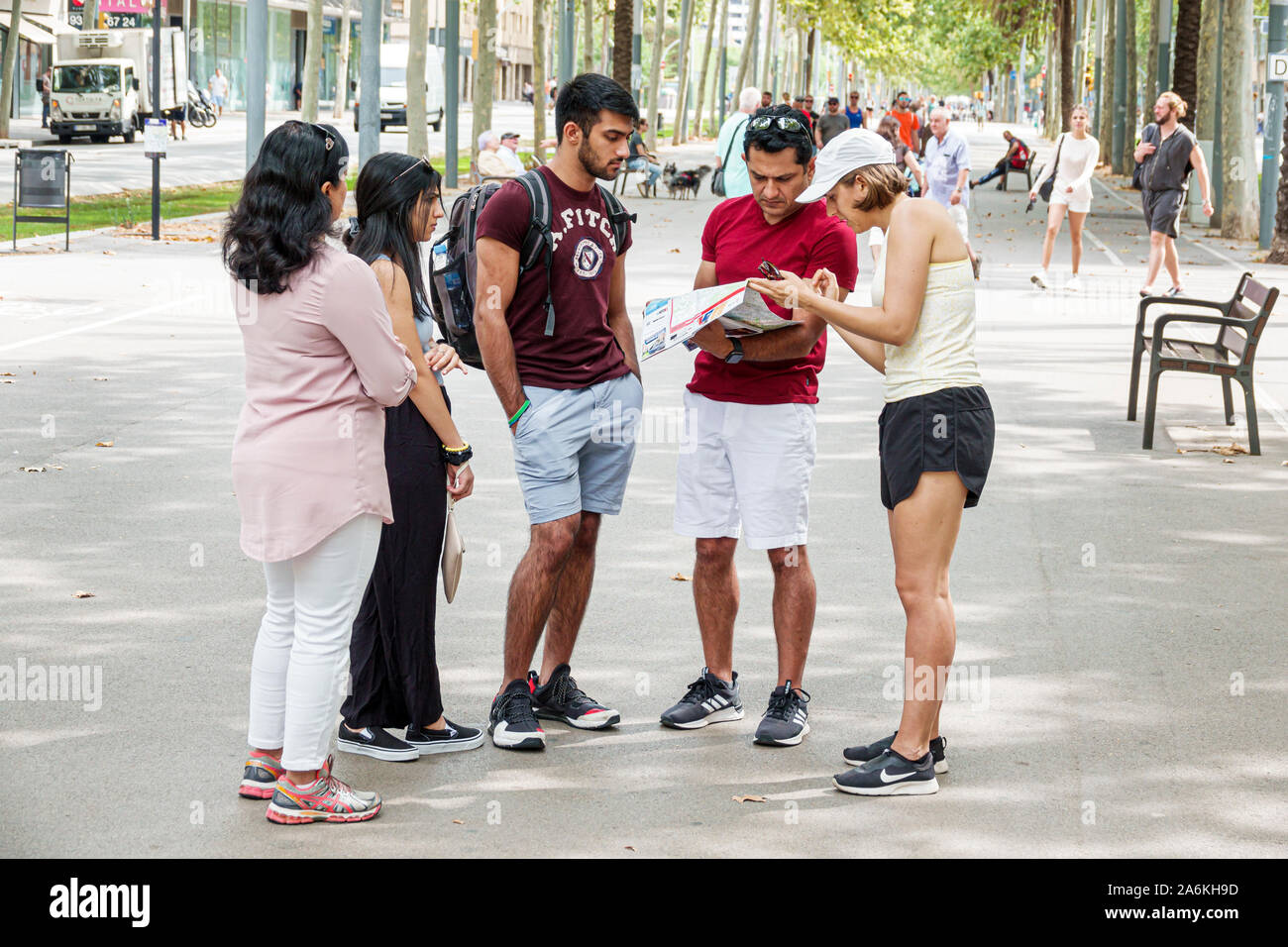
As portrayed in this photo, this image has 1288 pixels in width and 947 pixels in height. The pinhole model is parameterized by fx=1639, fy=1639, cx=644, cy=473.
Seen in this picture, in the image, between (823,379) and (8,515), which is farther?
(823,379)

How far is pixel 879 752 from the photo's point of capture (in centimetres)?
507

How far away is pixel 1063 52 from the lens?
5294cm

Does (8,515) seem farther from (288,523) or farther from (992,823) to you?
(992,823)

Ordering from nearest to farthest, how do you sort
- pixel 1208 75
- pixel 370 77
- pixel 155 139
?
pixel 155 139, pixel 370 77, pixel 1208 75

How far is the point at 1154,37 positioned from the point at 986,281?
67.0 ft

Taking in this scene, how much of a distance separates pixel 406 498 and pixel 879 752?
165cm

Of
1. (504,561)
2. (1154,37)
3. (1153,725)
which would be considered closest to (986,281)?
(504,561)

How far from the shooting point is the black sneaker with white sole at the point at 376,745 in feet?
16.5

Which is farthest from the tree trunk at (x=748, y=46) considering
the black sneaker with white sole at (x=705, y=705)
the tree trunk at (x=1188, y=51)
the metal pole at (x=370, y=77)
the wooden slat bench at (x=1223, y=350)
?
the black sneaker with white sole at (x=705, y=705)

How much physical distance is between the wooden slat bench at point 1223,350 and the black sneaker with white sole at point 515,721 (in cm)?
585

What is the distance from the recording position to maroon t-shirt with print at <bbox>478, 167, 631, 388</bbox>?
5.13 meters

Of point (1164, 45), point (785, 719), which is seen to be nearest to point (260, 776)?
point (785, 719)

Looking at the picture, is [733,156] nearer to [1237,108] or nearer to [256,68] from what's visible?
[256,68]

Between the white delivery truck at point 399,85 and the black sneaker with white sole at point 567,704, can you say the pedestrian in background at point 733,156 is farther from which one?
the white delivery truck at point 399,85
